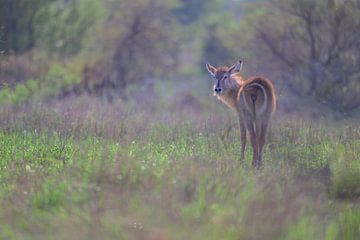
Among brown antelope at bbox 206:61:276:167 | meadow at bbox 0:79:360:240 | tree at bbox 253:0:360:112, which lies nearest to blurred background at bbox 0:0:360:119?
tree at bbox 253:0:360:112

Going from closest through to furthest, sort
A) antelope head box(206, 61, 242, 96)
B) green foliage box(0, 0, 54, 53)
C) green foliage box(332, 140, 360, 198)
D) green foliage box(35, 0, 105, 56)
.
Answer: green foliage box(332, 140, 360, 198), antelope head box(206, 61, 242, 96), green foliage box(0, 0, 54, 53), green foliage box(35, 0, 105, 56)

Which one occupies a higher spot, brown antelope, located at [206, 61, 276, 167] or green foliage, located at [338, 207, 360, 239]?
brown antelope, located at [206, 61, 276, 167]

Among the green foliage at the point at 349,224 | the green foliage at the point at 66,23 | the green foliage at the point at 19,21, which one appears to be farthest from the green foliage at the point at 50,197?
the green foliage at the point at 66,23

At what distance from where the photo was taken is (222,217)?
19.8 ft

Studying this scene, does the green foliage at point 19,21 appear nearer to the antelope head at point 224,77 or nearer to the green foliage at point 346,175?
the antelope head at point 224,77

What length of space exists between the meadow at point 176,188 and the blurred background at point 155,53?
19.3ft

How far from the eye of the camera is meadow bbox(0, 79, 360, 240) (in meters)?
5.96

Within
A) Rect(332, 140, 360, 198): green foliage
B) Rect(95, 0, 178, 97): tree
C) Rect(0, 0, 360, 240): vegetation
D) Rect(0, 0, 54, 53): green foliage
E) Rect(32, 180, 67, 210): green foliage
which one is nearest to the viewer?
Rect(0, 0, 360, 240): vegetation

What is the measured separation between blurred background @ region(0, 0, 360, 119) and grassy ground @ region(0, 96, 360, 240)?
5.89 metres

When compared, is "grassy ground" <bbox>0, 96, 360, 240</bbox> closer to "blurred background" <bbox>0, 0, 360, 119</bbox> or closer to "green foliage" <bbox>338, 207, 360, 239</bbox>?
"green foliage" <bbox>338, 207, 360, 239</bbox>

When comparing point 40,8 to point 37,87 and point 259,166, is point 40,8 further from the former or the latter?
point 259,166

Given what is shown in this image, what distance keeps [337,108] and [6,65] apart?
8619 millimetres

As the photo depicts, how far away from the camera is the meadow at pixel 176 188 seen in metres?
5.96

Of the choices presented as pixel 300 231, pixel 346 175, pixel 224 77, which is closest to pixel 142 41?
pixel 224 77
